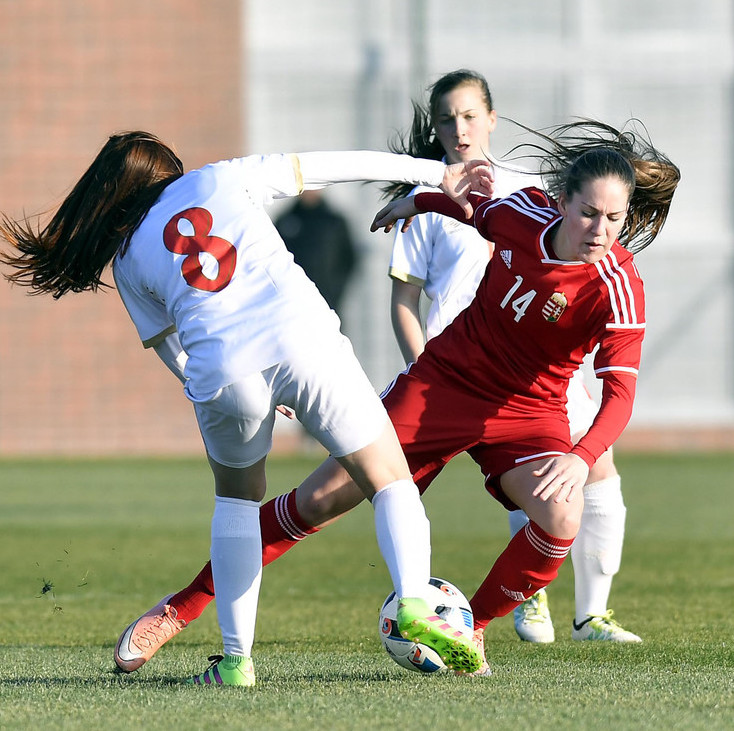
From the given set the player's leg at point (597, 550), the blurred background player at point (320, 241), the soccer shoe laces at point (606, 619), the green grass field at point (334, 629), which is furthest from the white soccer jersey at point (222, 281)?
the blurred background player at point (320, 241)

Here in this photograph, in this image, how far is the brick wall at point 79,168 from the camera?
1484 centimetres

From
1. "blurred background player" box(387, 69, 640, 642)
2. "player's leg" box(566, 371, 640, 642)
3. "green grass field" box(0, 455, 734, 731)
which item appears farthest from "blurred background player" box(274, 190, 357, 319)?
"player's leg" box(566, 371, 640, 642)

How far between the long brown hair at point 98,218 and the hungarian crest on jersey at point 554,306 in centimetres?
118

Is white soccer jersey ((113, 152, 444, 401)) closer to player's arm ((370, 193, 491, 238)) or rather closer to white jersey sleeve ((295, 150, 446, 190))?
white jersey sleeve ((295, 150, 446, 190))

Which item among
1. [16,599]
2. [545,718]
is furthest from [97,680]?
[16,599]

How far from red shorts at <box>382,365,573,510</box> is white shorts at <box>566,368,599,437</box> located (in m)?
0.43

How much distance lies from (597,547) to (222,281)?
6.40 feet

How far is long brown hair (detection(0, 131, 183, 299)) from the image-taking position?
12.3 feet

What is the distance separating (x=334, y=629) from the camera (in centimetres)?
514

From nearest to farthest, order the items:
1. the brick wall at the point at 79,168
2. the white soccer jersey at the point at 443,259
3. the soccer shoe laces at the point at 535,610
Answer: the soccer shoe laces at the point at 535,610 < the white soccer jersey at the point at 443,259 < the brick wall at the point at 79,168

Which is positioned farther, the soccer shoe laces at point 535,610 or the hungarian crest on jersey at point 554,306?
the soccer shoe laces at point 535,610

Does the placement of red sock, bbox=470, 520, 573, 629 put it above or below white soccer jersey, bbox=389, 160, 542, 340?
below

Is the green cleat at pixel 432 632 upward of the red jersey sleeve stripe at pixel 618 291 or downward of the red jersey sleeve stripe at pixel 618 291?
downward

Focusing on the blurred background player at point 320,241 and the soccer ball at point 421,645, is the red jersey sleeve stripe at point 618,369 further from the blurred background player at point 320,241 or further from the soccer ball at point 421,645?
the blurred background player at point 320,241
